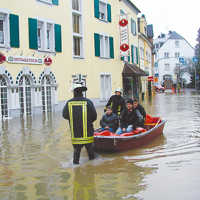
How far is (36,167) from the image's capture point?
7824 mm

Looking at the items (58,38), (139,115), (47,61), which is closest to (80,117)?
(139,115)

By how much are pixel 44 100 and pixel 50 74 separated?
1710mm

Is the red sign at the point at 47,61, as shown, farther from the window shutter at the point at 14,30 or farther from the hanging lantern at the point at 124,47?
the hanging lantern at the point at 124,47

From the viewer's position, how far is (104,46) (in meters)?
30.4

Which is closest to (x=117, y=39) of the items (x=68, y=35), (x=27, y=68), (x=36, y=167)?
(x=68, y=35)

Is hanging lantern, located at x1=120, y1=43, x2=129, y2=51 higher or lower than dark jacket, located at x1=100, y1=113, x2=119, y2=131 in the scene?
higher

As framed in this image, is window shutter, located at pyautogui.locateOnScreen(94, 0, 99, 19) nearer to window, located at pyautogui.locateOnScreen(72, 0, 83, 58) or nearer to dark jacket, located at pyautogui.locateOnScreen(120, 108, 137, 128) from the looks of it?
window, located at pyautogui.locateOnScreen(72, 0, 83, 58)

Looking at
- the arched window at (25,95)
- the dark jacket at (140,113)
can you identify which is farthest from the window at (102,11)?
the dark jacket at (140,113)

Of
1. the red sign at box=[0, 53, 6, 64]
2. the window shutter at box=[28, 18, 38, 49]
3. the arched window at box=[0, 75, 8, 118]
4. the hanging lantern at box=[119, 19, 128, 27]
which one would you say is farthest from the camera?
the hanging lantern at box=[119, 19, 128, 27]

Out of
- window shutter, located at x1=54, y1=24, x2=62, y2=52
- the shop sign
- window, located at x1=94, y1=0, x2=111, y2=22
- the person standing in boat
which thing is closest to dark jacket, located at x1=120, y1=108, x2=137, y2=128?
the person standing in boat

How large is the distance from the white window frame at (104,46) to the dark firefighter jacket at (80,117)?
22.5 meters

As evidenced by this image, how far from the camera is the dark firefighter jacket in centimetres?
768

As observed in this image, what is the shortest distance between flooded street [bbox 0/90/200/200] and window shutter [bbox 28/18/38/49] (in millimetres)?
11247

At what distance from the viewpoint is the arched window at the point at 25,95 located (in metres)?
21.1
